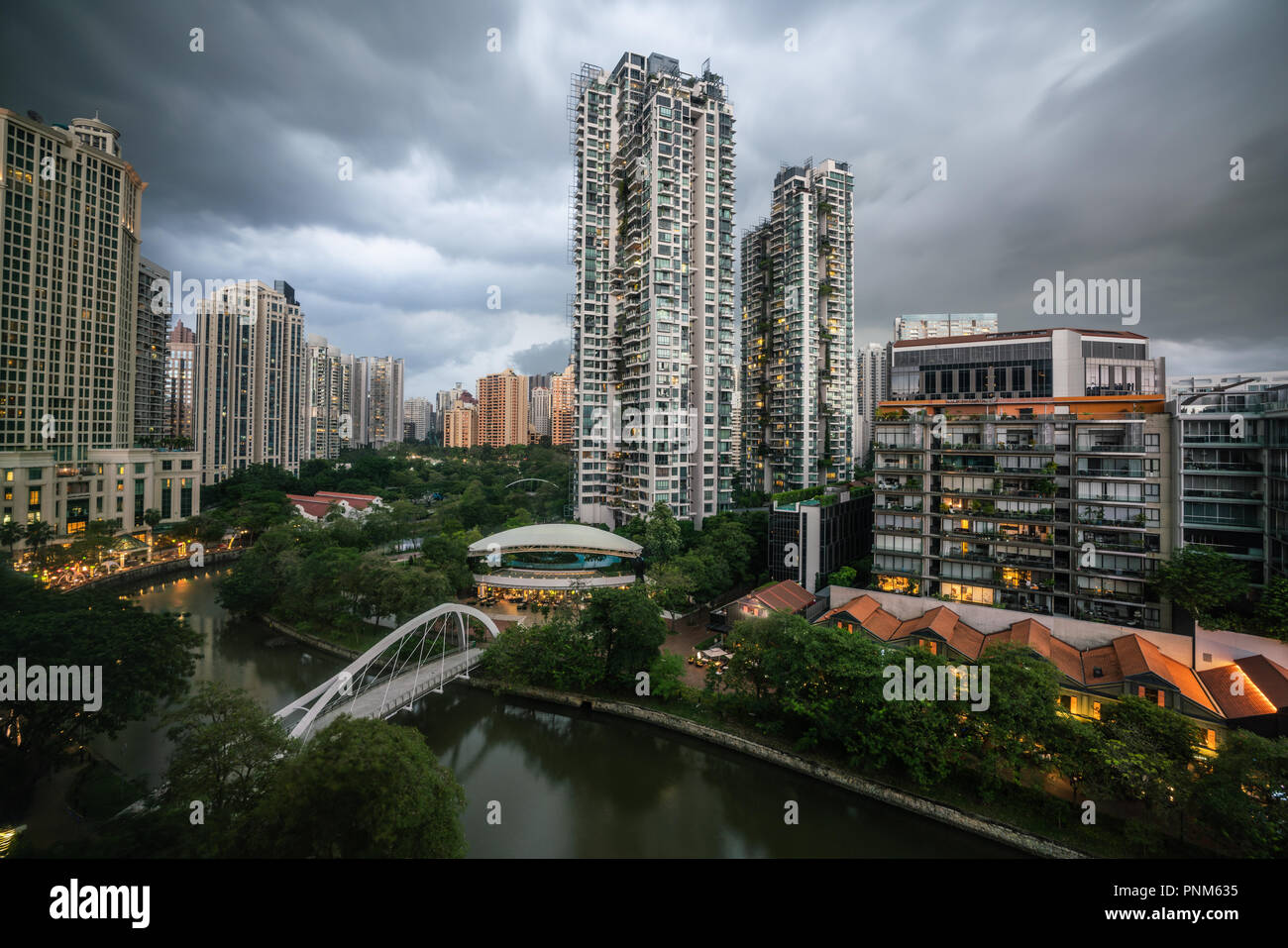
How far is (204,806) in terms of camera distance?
8906 mm

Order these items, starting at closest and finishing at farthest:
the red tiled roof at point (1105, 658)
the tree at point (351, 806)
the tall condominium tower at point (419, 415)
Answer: the tree at point (351, 806) → the red tiled roof at point (1105, 658) → the tall condominium tower at point (419, 415)

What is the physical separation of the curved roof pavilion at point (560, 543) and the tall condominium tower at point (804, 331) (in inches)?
945

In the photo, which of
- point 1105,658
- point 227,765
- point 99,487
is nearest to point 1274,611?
point 1105,658

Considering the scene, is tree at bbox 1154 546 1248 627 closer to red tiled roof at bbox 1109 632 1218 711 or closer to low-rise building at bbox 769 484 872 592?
red tiled roof at bbox 1109 632 1218 711

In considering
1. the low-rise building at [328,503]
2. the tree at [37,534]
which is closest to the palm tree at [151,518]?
the low-rise building at [328,503]

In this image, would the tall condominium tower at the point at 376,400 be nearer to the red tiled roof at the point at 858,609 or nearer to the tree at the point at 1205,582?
the red tiled roof at the point at 858,609

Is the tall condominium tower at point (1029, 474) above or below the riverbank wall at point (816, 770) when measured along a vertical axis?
above

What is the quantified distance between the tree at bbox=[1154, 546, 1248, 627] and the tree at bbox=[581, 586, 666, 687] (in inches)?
611

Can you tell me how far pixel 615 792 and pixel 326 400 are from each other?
84.2m

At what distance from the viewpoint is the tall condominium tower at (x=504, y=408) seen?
296ft

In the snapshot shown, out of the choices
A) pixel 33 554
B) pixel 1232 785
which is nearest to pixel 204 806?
pixel 1232 785

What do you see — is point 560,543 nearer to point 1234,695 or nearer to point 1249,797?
point 1249,797

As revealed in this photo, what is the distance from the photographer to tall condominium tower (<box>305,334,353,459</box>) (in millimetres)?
69688

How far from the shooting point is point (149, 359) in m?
49.8
